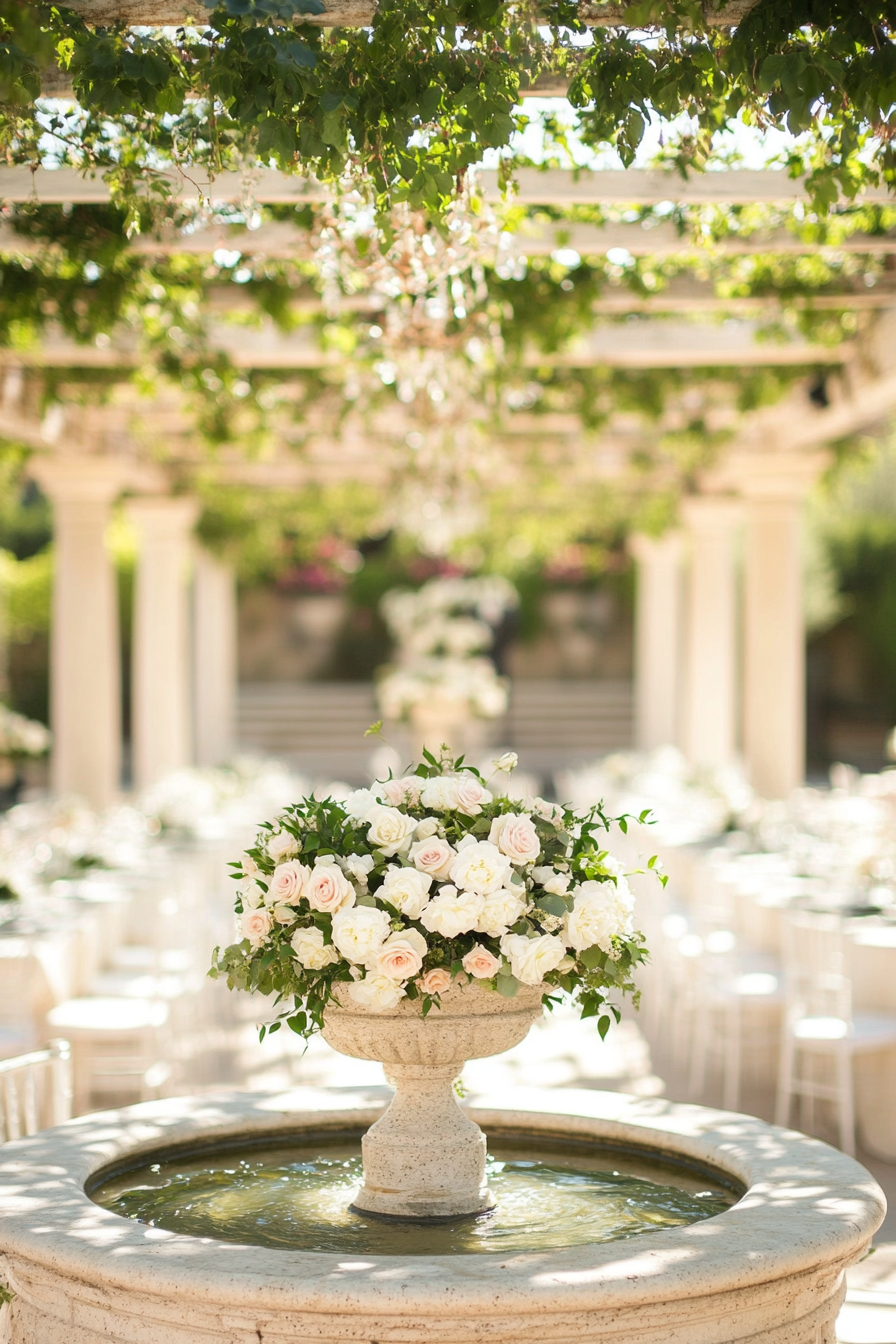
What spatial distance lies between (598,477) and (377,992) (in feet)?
39.6

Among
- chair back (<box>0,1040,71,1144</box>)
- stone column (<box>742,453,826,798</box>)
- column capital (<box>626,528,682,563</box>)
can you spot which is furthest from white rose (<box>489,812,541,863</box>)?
column capital (<box>626,528,682,563</box>)

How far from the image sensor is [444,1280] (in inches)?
98.2

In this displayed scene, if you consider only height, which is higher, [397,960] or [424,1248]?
[397,960]

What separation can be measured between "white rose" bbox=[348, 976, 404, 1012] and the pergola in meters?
2.22

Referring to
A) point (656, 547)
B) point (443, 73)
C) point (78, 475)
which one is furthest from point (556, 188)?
point (656, 547)

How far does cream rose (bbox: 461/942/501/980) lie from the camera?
2.85 metres

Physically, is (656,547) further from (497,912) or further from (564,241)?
(497,912)

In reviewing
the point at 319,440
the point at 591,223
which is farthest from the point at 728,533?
the point at 591,223

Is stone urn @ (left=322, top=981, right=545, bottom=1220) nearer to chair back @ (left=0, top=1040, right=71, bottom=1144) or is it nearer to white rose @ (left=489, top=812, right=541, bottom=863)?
white rose @ (left=489, top=812, right=541, bottom=863)

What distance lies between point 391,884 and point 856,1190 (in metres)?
1.15

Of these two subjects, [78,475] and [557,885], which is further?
[78,475]

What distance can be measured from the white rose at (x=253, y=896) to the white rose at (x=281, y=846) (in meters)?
0.07

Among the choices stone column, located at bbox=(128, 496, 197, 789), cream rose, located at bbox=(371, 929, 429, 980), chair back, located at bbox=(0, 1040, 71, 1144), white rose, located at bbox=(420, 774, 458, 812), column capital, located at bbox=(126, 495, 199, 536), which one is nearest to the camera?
cream rose, located at bbox=(371, 929, 429, 980)

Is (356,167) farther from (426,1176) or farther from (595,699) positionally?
(595,699)
